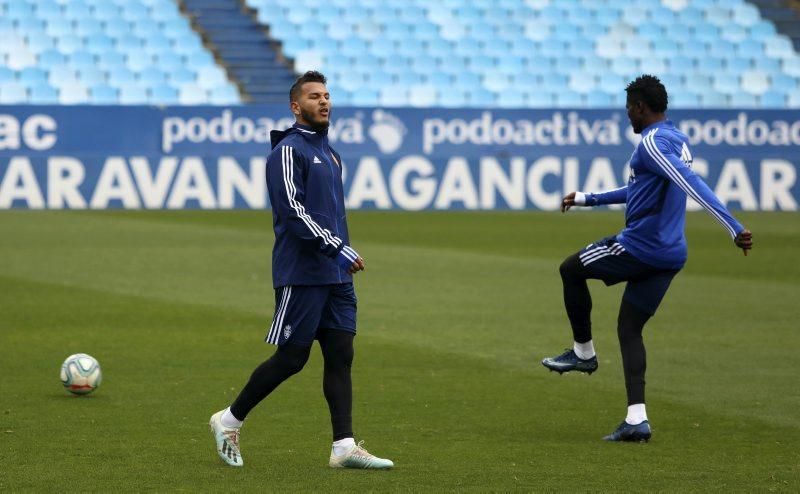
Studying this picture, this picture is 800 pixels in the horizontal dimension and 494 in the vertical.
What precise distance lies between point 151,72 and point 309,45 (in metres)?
3.31

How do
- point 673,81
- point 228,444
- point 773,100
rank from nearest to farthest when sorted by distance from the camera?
point 228,444, point 773,100, point 673,81

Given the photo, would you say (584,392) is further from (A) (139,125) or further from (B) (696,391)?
(A) (139,125)

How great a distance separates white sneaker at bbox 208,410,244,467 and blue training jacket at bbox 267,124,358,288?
27.5 inches

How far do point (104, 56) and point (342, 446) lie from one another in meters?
21.5

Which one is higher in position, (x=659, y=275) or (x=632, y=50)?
(x=632, y=50)

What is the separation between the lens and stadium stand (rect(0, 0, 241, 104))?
25797 mm

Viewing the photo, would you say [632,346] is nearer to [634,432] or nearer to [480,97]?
[634,432]

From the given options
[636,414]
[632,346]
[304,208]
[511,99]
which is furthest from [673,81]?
[304,208]

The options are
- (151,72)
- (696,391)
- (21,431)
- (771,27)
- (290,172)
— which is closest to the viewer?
(290,172)

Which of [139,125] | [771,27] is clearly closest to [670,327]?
[139,125]

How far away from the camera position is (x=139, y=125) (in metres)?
24.2

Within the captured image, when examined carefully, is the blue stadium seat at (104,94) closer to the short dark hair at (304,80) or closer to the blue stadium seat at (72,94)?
the blue stadium seat at (72,94)

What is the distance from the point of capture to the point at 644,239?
7.30 meters

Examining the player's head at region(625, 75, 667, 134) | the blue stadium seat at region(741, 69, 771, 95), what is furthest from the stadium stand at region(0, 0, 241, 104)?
the player's head at region(625, 75, 667, 134)
